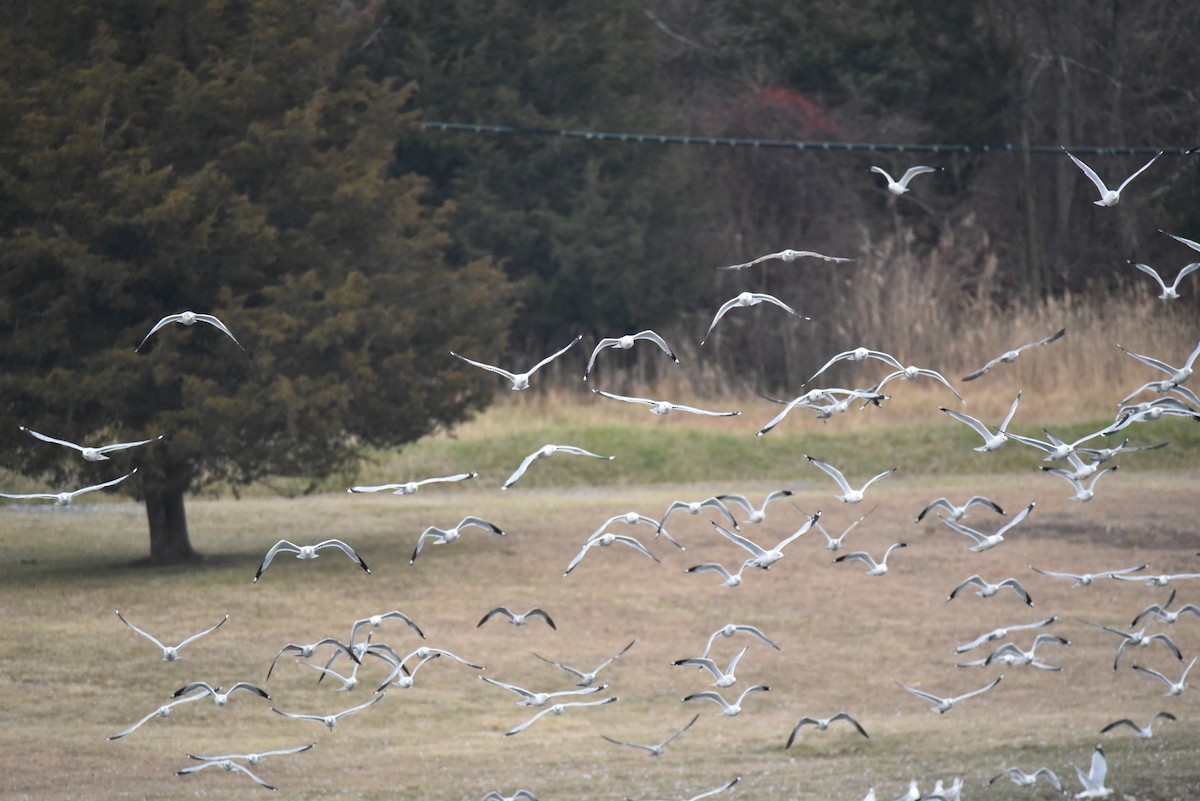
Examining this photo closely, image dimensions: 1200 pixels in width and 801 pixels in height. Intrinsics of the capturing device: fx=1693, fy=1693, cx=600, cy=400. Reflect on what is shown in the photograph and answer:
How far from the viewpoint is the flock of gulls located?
7957mm

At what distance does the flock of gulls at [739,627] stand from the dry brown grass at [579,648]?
0.15 meters

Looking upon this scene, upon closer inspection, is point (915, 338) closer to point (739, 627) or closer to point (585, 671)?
point (585, 671)

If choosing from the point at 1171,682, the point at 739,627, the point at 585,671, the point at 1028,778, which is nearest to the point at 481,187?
the point at 585,671

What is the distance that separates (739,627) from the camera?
8.94 m

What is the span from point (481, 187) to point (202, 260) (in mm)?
15593

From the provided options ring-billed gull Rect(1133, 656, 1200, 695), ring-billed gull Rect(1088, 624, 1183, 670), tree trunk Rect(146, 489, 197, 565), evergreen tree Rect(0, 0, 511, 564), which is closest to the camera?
ring-billed gull Rect(1088, 624, 1183, 670)

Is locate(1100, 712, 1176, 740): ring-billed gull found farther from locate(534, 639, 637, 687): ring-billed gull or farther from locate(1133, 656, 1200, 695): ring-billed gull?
locate(534, 639, 637, 687): ring-billed gull

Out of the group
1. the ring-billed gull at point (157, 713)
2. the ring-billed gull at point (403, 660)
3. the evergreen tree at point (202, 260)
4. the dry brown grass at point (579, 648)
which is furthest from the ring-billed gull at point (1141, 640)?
the evergreen tree at point (202, 260)

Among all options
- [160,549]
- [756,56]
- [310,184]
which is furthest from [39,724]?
[756,56]

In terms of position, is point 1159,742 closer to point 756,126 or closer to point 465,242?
point 465,242

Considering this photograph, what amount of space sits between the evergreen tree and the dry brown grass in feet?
4.76

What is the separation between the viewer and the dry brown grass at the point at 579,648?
10375 mm

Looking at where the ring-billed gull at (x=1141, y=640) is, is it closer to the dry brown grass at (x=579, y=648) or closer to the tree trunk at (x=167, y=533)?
the dry brown grass at (x=579, y=648)

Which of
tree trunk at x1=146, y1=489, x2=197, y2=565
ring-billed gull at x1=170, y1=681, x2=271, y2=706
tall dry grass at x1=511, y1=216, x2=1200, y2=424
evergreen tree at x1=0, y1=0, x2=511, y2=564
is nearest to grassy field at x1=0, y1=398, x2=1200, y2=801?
tree trunk at x1=146, y1=489, x2=197, y2=565
